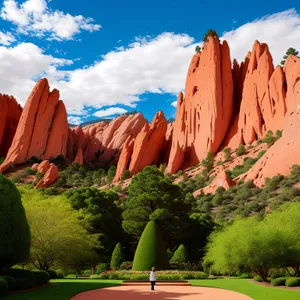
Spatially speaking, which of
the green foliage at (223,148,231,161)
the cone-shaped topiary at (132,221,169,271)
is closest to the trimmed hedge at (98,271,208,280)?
the cone-shaped topiary at (132,221,169,271)

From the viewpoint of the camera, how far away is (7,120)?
366ft

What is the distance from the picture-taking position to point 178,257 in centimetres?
3688

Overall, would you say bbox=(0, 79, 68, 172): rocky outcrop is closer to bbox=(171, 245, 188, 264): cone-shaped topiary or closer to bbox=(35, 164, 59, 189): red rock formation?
bbox=(35, 164, 59, 189): red rock formation

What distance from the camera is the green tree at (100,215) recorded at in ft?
141

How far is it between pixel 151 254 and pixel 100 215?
14130 mm

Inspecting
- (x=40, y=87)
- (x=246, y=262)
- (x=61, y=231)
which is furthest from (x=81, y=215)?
(x=40, y=87)

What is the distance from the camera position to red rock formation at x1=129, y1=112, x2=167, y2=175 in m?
92.7

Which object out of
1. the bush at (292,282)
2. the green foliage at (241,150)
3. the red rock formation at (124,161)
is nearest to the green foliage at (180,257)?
the bush at (292,282)

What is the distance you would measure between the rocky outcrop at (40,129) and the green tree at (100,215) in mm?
57119

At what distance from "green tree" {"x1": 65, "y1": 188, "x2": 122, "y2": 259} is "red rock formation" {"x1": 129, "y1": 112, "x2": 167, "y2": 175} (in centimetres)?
4293

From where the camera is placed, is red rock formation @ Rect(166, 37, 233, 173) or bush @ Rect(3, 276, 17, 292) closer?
bush @ Rect(3, 276, 17, 292)

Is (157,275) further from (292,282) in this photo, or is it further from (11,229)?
(11,229)

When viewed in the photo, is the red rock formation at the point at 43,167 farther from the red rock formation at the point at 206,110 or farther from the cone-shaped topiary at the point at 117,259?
the cone-shaped topiary at the point at 117,259

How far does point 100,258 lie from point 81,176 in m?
56.5
